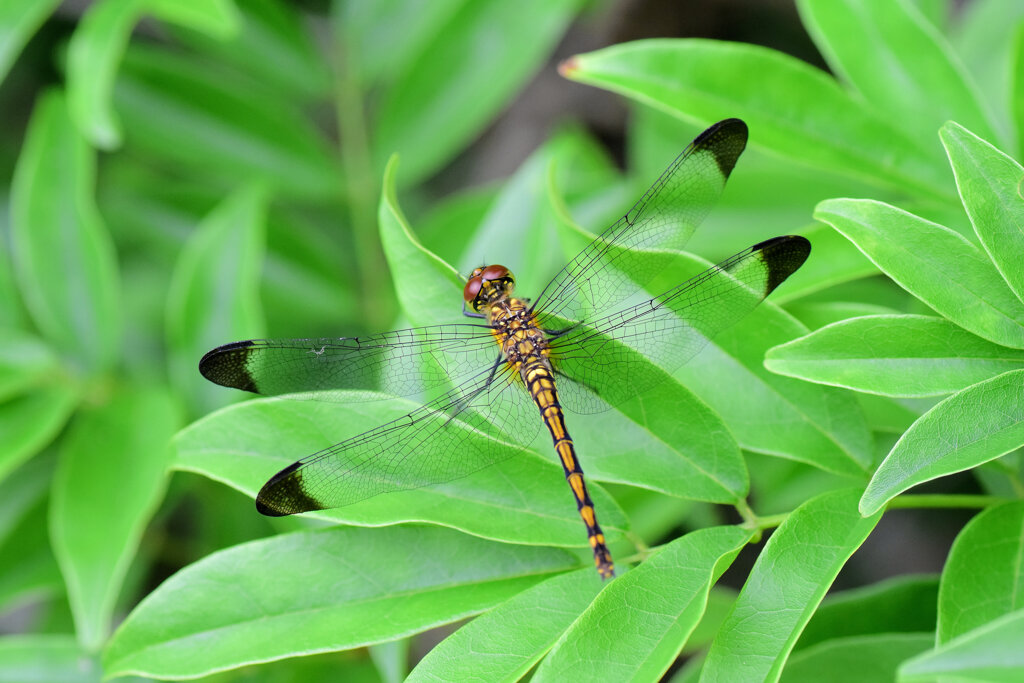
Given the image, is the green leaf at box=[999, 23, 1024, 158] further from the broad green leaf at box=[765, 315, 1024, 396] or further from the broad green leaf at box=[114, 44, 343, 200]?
the broad green leaf at box=[114, 44, 343, 200]

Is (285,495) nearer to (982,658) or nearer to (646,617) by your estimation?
(646,617)

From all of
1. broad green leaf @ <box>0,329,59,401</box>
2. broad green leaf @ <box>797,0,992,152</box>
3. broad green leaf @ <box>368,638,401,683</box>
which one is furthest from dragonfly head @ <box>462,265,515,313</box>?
broad green leaf @ <box>0,329,59,401</box>

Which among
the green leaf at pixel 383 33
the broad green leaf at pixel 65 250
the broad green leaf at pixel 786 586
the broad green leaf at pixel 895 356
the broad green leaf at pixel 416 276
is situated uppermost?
the green leaf at pixel 383 33

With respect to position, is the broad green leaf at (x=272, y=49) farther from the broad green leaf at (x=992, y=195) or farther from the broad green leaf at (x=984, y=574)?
the broad green leaf at (x=984, y=574)

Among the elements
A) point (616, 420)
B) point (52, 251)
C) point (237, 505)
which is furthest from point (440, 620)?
point (52, 251)

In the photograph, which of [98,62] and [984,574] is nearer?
[984,574]

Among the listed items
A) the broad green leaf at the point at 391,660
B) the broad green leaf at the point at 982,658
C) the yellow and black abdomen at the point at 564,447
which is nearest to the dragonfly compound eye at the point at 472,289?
the yellow and black abdomen at the point at 564,447

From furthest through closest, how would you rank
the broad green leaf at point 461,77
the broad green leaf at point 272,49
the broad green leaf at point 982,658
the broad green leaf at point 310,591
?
the broad green leaf at point 272,49 → the broad green leaf at point 461,77 → the broad green leaf at point 310,591 → the broad green leaf at point 982,658

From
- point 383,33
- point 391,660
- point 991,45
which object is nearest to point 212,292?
point 391,660
